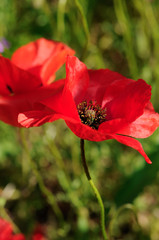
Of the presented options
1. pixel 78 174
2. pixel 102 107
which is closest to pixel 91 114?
pixel 102 107

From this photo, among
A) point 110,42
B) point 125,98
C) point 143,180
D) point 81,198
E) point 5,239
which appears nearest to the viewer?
point 125,98

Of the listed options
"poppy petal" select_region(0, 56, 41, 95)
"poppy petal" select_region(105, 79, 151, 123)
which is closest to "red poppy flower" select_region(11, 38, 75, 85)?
"poppy petal" select_region(0, 56, 41, 95)

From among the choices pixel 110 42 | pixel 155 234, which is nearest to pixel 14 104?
pixel 155 234

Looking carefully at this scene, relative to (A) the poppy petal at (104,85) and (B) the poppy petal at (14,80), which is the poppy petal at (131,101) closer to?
(A) the poppy petal at (104,85)

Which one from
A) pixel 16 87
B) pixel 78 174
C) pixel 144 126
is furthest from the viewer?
pixel 78 174

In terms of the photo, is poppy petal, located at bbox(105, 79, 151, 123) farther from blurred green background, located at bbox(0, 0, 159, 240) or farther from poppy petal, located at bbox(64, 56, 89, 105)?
blurred green background, located at bbox(0, 0, 159, 240)

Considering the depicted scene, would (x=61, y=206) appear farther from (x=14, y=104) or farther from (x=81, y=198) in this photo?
(x=14, y=104)

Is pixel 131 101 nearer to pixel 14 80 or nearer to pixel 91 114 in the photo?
pixel 91 114
